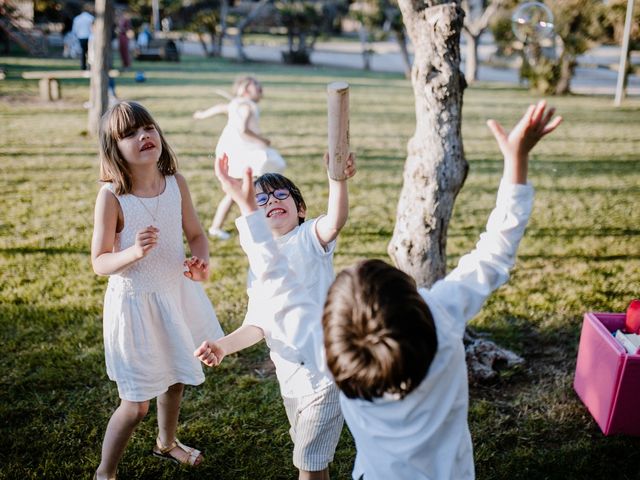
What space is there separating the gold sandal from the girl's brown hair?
1.20m

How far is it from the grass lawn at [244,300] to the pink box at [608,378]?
10 cm

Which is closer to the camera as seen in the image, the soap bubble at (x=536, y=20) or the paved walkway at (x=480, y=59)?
the soap bubble at (x=536, y=20)

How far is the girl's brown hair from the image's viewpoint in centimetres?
233

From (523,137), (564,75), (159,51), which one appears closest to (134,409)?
(523,137)

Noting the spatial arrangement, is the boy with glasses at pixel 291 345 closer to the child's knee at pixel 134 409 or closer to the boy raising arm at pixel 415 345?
the boy raising arm at pixel 415 345

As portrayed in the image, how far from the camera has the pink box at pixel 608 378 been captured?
8.86 ft

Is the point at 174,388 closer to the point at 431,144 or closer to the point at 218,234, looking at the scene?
the point at 431,144

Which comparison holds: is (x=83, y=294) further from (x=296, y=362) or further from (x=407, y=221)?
(x=296, y=362)

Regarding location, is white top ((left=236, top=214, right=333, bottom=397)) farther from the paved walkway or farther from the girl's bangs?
the paved walkway

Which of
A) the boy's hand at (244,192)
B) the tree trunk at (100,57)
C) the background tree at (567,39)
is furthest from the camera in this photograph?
the background tree at (567,39)

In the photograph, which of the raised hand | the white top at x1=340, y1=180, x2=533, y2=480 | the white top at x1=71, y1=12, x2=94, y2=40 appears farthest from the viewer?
the white top at x1=71, y1=12, x2=94, y2=40

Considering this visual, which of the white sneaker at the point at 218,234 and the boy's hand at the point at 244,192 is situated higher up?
the boy's hand at the point at 244,192

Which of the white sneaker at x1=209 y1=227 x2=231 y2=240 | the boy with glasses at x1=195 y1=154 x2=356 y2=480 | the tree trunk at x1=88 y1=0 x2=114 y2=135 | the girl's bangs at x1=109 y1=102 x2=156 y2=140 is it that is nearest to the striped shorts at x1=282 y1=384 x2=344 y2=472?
the boy with glasses at x1=195 y1=154 x2=356 y2=480

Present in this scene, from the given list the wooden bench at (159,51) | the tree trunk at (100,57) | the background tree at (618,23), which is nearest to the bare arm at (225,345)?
the tree trunk at (100,57)
